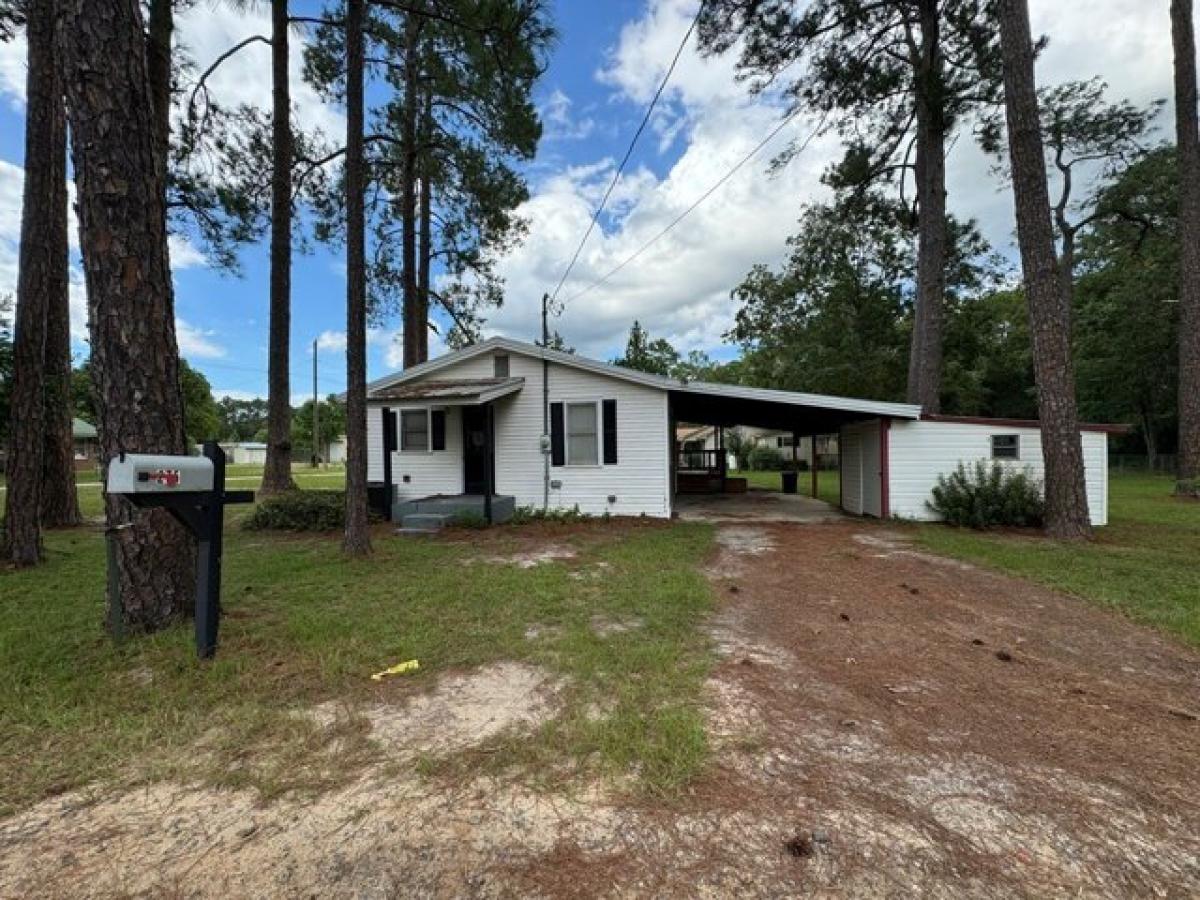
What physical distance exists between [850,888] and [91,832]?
2467 millimetres

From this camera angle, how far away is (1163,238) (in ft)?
67.1

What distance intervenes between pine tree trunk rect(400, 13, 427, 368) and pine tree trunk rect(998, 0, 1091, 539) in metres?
10.7

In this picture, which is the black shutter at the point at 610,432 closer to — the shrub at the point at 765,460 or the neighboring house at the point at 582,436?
the neighboring house at the point at 582,436

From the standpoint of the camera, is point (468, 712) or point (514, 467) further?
point (514, 467)

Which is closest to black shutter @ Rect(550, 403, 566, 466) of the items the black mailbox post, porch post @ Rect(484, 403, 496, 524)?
porch post @ Rect(484, 403, 496, 524)

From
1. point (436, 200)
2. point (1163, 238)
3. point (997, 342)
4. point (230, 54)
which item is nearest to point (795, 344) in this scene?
point (997, 342)

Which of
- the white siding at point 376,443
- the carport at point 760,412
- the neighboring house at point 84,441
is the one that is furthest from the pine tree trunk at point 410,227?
the neighboring house at point 84,441

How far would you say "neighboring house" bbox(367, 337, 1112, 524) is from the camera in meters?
9.96

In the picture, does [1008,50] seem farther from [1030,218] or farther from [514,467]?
[514,467]

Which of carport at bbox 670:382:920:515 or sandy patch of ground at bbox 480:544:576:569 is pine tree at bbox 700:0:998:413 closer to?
carport at bbox 670:382:920:515

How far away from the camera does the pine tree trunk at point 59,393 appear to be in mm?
8852

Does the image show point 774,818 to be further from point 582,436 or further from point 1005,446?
point 1005,446

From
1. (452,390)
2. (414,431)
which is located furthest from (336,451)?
(452,390)

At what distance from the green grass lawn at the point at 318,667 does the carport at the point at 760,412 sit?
482 centimetres
